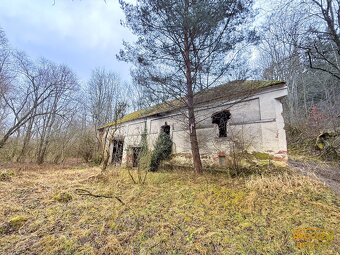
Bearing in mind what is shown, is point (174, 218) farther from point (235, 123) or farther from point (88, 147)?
point (88, 147)

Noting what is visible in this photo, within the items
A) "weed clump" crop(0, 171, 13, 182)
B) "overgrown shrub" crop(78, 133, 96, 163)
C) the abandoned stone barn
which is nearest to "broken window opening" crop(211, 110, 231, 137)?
the abandoned stone barn

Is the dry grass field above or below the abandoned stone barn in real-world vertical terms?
below

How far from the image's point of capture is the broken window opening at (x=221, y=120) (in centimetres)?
870

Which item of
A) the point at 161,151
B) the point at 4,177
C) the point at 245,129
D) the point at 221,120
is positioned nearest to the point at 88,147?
the point at 4,177

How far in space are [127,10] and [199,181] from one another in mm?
7781

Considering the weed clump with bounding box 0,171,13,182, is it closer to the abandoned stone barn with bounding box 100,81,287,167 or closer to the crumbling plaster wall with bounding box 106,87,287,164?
the abandoned stone barn with bounding box 100,81,287,167

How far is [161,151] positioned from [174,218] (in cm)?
639

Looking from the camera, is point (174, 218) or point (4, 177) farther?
point (4, 177)

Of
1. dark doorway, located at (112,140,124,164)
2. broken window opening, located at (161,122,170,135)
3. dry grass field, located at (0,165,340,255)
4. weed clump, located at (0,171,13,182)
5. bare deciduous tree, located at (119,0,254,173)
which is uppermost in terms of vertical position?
bare deciduous tree, located at (119,0,254,173)

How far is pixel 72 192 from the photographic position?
21.3 feet

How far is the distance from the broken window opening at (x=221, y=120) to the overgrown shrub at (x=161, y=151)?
10.4 feet

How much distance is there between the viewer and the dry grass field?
3289 millimetres

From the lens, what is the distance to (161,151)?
10711 mm

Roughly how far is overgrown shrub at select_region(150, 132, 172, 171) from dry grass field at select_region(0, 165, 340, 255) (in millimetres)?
3594
